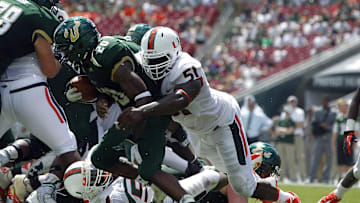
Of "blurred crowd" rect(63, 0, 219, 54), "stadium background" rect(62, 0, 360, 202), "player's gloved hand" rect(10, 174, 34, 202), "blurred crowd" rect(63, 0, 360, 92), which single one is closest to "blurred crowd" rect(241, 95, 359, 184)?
"stadium background" rect(62, 0, 360, 202)

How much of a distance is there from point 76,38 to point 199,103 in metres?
1.00

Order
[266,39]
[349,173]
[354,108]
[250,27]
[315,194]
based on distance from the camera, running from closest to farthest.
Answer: [349,173], [354,108], [315,194], [266,39], [250,27]

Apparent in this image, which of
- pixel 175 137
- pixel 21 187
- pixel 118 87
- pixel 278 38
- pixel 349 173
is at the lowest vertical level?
pixel 278 38

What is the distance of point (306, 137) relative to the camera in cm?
1259

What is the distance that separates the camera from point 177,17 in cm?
2320

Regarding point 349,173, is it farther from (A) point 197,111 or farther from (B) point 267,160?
(A) point 197,111

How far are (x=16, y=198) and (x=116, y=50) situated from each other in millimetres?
1913

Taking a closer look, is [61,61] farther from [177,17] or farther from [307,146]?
[177,17]

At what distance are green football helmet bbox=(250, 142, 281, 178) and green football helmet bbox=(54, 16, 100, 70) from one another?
164 centimetres

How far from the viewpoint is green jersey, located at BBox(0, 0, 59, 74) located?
4.73 metres

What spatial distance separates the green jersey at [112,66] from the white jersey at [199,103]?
22cm

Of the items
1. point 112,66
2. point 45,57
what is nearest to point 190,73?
point 112,66

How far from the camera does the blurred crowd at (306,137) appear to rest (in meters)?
11.6

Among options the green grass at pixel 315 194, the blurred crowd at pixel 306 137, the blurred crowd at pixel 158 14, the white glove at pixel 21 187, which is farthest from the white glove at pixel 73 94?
the blurred crowd at pixel 158 14
